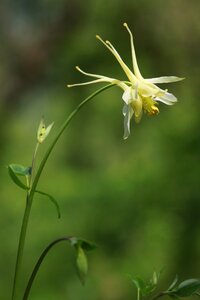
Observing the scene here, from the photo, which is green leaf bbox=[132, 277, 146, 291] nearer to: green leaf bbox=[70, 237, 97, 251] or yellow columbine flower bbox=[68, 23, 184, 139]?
green leaf bbox=[70, 237, 97, 251]

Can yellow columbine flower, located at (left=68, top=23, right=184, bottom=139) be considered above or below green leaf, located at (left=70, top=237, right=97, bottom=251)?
above

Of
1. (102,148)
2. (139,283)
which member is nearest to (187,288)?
(139,283)

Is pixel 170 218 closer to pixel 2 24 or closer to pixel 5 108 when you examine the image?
pixel 5 108

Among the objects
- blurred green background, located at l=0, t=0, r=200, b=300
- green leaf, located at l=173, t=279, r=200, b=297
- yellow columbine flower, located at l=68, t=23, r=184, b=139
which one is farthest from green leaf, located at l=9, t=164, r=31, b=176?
blurred green background, located at l=0, t=0, r=200, b=300

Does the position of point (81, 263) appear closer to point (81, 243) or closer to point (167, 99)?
point (81, 243)

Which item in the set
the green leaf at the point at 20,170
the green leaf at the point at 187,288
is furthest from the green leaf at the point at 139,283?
the green leaf at the point at 20,170

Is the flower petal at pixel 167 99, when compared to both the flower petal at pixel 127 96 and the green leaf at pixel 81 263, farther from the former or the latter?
the green leaf at pixel 81 263

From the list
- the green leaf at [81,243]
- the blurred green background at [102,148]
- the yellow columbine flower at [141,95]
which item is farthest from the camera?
the blurred green background at [102,148]
